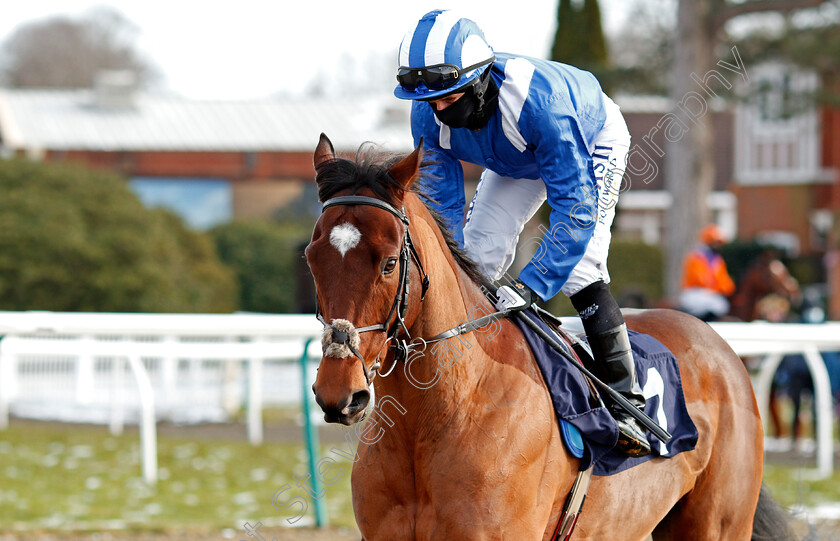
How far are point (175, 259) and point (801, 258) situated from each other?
12.0 m

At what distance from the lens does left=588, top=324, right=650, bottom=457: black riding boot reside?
2.77 m

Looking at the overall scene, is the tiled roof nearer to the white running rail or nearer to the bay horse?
the white running rail

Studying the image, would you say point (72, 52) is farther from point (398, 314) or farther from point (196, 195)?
point (398, 314)

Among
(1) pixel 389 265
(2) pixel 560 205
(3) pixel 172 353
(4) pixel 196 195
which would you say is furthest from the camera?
(4) pixel 196 195

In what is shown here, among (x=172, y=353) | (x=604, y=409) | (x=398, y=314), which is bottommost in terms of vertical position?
(x=172, y=353)

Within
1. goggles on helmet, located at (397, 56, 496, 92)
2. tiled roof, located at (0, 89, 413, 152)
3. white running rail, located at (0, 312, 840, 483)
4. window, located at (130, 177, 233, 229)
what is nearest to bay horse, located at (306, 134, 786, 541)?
goggles on helmet, located at (397, 56, 496, 92)

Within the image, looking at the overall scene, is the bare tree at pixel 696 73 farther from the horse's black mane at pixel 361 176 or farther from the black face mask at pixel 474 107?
the horse's black mane at pixel 361 176

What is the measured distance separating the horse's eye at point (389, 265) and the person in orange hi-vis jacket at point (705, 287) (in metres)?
7.61

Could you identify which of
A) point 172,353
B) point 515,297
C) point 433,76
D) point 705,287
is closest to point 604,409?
point 515,297

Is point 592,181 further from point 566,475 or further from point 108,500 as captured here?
point 108,500

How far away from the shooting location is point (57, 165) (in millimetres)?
14398

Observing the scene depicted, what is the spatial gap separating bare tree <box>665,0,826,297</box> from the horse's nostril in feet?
32.3

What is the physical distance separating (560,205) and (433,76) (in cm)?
51

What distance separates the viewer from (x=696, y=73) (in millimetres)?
11234
